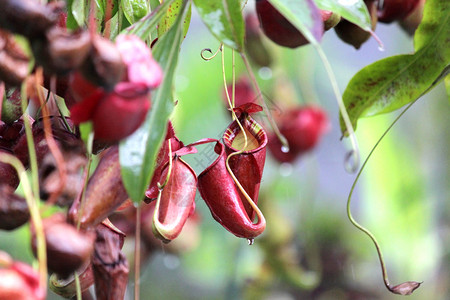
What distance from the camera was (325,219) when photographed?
2365mm

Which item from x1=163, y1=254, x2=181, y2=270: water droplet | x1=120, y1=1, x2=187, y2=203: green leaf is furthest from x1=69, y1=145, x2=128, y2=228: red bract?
x1=163, y1=254, x2=181, y2=270: water droplet

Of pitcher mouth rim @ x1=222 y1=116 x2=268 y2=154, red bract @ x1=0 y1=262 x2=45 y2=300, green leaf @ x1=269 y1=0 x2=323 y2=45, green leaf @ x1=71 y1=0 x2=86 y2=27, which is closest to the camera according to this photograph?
red bract @ x1=0 y1=262 x2=45 y2=300

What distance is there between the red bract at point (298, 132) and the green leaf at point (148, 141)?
3.49ft

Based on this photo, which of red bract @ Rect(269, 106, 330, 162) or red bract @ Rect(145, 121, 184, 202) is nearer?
red bract @ Rect(145, 121, 184, 202)

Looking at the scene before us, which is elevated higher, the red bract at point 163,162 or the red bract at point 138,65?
the red bract at point 138,65

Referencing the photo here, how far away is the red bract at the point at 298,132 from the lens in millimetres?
1687

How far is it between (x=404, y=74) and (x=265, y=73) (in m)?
0.92

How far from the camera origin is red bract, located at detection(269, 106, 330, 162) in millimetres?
1687

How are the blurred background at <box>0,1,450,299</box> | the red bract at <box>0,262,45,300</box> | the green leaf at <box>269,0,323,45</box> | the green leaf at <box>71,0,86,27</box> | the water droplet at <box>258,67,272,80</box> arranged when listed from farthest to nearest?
the blurred background at <box>0,1,450,299</box> → the water droplet at <box>258,67,272,80</box> → the green leaf at <box>71,0,86,27</box> → the green leaf at <box>269,0,323,45</box> → the red bract at <box>0,262,45,300</box>

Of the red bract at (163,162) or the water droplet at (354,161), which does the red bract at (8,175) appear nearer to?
the red bract at (163,162)

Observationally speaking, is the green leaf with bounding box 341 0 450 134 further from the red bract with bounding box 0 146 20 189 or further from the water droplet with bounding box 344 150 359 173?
the red bract with bounding box 0 146 20 189

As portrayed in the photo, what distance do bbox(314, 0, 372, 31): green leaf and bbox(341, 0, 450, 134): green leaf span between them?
0.62ft

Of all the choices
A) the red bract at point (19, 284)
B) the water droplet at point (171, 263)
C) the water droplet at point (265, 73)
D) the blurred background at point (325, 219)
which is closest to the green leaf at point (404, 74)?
the red bract at point (19, 284)

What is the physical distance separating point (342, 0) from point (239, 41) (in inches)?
4.8
